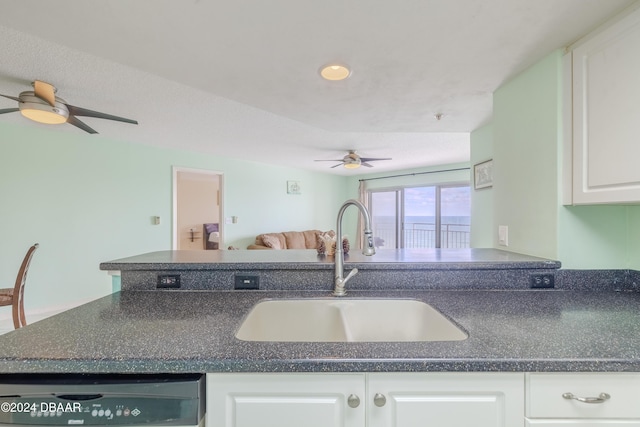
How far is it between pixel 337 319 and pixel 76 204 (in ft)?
13.2

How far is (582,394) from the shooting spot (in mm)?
752

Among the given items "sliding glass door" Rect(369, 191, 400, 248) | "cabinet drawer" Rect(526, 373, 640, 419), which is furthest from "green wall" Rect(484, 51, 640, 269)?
"sliding glass door" Rect(369, 191, 400, 248)

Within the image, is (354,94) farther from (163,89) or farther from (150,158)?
(150,158)

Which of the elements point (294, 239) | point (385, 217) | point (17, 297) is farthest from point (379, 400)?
point (385, 217)

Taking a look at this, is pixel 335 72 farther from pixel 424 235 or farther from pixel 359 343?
pixel 424 235

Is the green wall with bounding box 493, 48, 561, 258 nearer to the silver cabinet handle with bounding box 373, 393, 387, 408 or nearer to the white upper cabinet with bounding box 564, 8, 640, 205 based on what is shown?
the white upper cabinet with bounding box 564, 8, 640, 205

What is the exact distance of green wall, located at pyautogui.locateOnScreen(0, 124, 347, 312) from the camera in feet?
10.6

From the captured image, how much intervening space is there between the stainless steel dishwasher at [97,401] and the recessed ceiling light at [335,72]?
1564mm

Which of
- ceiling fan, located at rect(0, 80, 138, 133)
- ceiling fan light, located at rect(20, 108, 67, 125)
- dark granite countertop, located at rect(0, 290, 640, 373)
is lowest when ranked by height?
dark granite countertop, located at rect(0, 290, 640, 373)

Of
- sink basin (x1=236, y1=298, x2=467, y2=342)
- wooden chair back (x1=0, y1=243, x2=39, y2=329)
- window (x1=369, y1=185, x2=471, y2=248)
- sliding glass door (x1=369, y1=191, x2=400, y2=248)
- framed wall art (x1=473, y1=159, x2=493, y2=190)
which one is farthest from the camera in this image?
sliding glass door (x1=369, y1=191, x2=400, y2=248)

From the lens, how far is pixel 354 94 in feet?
6.28

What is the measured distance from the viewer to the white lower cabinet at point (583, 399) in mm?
752

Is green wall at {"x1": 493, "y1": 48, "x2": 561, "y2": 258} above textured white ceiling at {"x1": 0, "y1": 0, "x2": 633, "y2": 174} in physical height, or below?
below

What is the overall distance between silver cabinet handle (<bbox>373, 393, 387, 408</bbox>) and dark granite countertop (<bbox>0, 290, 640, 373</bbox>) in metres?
0.09
